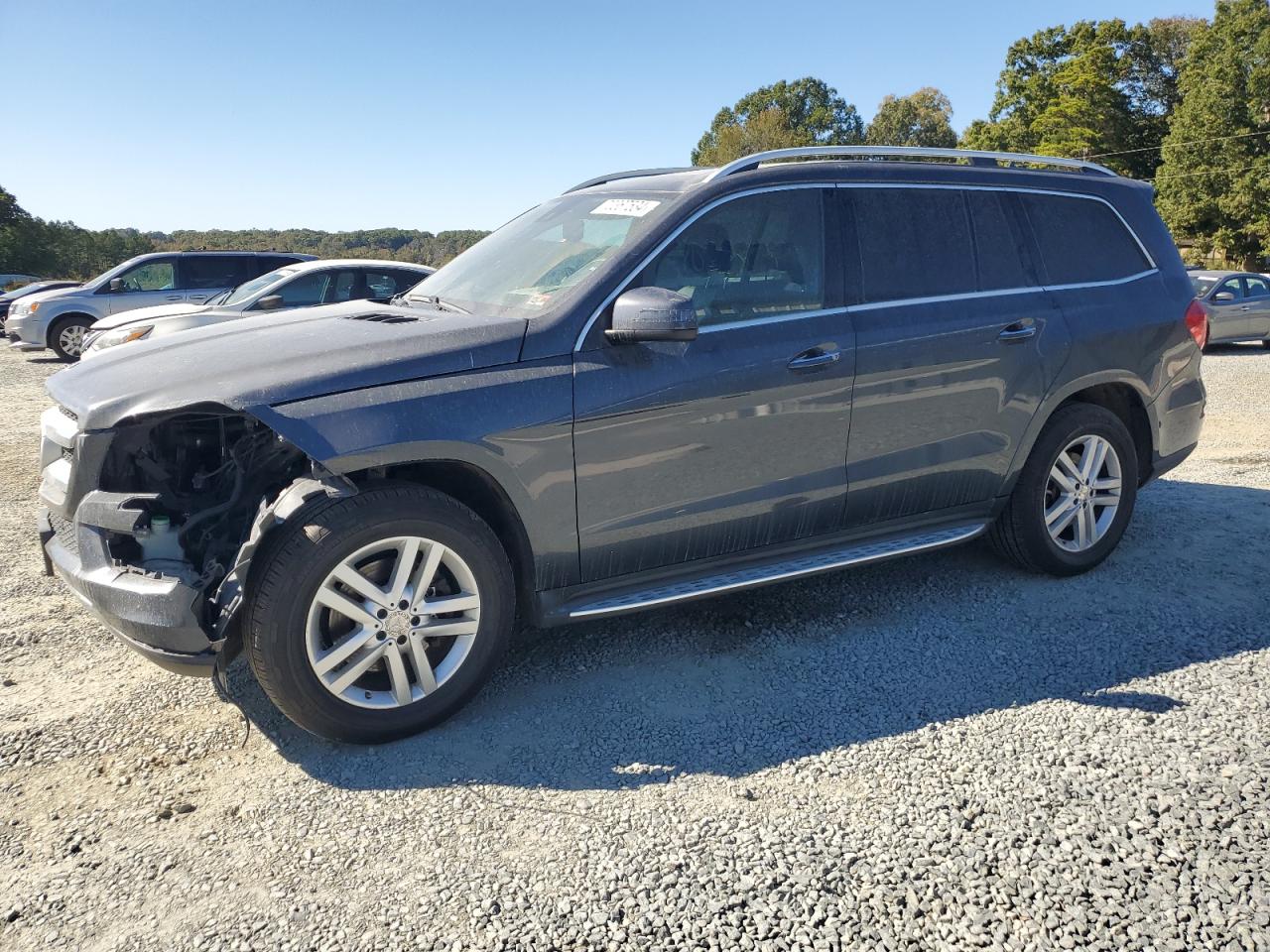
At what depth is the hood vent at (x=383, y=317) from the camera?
3.73m

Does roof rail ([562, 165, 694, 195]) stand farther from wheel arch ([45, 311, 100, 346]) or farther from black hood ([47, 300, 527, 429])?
wheel arch ([45, 311, 100, 346])

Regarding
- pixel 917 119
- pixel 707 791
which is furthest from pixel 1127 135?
pixel 707 791

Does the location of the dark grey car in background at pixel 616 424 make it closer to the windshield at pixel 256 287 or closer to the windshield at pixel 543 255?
the windshield at pixel 543 255

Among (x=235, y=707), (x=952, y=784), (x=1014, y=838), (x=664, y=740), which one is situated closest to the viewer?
(x=1014, y=838)

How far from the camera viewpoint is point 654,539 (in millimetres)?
3646

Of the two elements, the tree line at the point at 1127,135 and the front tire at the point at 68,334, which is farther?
the tree line at the point at 1127,135

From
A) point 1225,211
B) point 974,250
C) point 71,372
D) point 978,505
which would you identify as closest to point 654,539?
point 978,505

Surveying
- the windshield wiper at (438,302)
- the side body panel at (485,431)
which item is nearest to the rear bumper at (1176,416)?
the side body panel at (485,431)

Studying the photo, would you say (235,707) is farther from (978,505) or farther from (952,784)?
(978,505)

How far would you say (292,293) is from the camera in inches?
424

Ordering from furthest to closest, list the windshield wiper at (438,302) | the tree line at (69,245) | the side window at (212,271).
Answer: the tree line at (69,245)
the side window at (212,271)
the windshield wiper at (438,302)

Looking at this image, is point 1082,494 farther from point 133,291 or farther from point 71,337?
point 71,337

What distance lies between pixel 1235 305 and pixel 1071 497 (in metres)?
13.5

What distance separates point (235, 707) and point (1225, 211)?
148 feet
